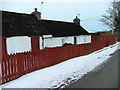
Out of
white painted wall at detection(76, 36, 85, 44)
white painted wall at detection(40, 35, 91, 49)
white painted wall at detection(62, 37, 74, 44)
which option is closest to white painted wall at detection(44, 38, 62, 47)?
white painted wall at detection(40, 35, 91, 49)

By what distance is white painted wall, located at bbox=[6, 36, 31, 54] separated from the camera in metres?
15.8

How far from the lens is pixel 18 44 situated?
1664 cm

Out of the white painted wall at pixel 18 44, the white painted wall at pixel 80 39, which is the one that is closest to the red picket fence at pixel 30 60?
→ the white painted wall at pixel 18 44

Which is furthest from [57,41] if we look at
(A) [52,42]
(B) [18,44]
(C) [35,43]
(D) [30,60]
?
(D) [30,60]

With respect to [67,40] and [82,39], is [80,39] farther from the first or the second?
[67,40]

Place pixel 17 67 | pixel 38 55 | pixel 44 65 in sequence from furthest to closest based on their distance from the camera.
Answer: pixel 44 65
pixel 38 55
pixel 17 67

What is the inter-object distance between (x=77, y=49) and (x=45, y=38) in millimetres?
4952

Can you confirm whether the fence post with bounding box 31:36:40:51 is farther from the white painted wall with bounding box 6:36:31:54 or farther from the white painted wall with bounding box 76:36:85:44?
the white painted wall with bounding box 76:36:85:44

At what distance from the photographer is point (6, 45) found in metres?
15.4

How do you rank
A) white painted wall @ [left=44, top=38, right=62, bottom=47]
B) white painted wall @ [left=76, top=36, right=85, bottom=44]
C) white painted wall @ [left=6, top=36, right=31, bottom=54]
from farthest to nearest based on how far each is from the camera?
white painted wall @ [left=76, top=36, right=85, bottom=44]
white painted wall @ [left=44, top=38, right=62, bottom=47]
white painted wall @ [left=6, top=36, right=31, bottom=54]

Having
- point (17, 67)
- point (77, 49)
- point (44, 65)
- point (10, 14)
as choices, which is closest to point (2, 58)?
point (17, 67)

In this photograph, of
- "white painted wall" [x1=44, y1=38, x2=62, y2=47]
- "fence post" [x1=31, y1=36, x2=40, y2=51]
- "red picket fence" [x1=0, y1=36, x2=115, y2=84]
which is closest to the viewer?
"red picket fence" [x1=0, y1=36, x2=115, y2=84]

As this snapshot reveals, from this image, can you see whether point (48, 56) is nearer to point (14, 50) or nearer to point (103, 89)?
point (14, 50)

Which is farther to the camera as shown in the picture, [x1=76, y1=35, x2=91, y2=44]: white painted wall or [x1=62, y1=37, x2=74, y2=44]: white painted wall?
[x1=76, y1=35, x2=91, y2=44]: white painted wall
